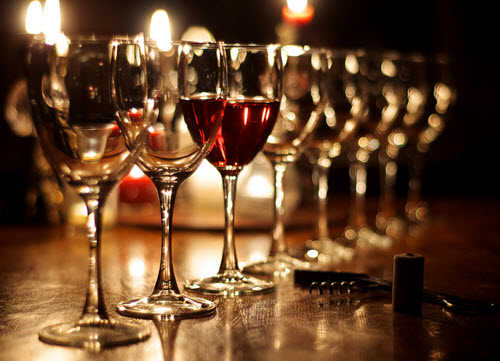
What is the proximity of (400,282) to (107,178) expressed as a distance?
371 mm

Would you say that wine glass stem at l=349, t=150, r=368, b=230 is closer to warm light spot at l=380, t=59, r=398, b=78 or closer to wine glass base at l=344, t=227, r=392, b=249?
wine glass base at l=344, t=227, r=392, b=249

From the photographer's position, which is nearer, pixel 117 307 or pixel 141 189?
pixel 117 307

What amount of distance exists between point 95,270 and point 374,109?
0.88 m

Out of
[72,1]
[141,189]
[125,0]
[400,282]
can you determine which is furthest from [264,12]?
[400,282]

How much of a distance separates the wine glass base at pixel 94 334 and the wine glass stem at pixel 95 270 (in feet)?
0.03

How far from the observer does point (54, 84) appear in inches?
27.6

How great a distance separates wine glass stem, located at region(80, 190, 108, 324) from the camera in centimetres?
74

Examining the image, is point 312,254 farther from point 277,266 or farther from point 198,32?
point 198,32

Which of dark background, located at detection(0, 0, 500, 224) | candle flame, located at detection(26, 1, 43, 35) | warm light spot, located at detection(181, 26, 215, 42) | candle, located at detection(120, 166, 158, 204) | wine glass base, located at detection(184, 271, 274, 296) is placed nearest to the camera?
wine glass base, located at detection(184, 271, 274, 296)

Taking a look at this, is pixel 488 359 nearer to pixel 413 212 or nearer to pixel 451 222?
pixel 451 222

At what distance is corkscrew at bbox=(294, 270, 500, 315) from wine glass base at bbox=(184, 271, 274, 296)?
0.06 metres

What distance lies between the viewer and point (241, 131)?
1024 millimetres

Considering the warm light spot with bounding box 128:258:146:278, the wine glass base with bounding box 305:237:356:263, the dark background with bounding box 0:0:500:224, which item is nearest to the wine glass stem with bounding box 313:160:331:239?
the wine glass base with bounding box 305:237:356:263

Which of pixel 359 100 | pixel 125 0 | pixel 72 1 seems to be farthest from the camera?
pixel 125 0
